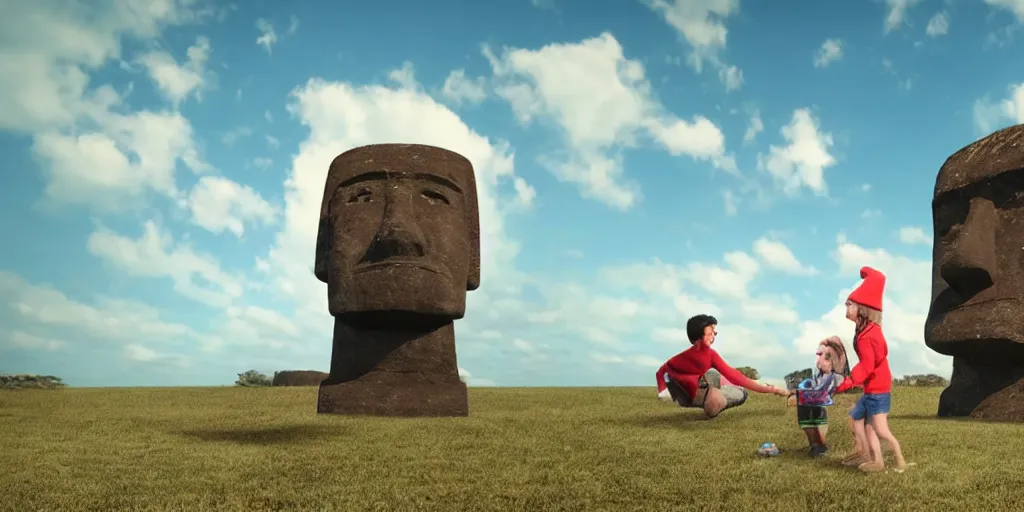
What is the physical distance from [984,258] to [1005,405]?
181 cm

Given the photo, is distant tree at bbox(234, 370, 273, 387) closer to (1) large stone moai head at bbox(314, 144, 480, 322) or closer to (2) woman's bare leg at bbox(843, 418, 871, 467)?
(1) large stone moai head at bbox(314, 144, 480, 322)

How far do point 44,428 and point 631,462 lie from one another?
22.8ft

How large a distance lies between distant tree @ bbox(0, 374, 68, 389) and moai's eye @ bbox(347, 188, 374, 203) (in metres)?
10.3

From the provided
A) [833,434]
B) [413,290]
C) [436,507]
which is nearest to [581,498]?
[436,507]

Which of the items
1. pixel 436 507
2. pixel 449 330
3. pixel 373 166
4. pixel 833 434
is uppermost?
pixel 373 166

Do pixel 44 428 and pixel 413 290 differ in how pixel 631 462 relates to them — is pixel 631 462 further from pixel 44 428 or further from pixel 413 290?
pixel 44 428

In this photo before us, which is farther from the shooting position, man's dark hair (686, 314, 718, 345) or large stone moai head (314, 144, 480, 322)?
large stone moai head (314, 144, 480, 322)

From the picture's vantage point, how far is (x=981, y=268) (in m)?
9.28

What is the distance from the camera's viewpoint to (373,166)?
10836 mm

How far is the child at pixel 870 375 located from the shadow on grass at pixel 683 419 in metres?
3.00

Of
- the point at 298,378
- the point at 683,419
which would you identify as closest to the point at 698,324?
the point at 683,419

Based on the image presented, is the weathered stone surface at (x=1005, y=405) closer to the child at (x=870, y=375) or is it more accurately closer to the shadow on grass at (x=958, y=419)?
the shadow on grass at (x=958, y=419)

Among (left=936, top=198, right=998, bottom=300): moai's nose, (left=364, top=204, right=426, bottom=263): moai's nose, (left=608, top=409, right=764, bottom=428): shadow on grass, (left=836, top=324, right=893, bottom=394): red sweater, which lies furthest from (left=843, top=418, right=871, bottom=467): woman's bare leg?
(left=364, top=204, right=426, bottom=263): moai's nose

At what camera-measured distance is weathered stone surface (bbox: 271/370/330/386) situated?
752 inches
